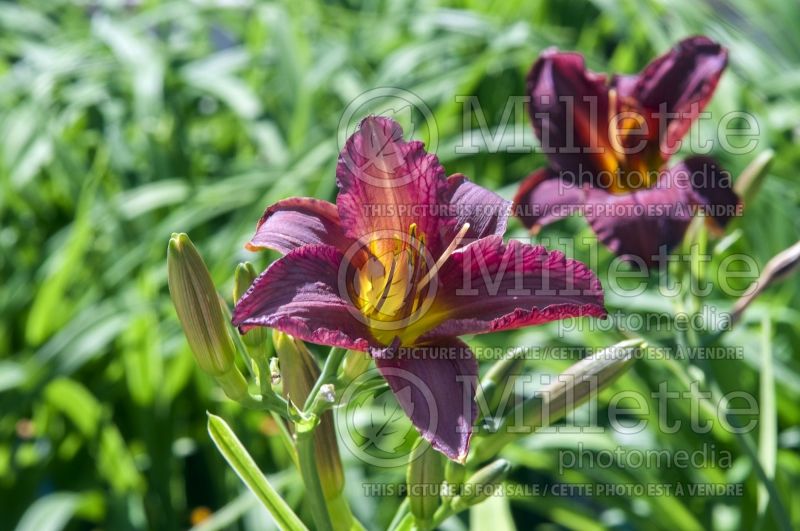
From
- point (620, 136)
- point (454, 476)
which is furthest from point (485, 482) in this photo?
point (620, 136)

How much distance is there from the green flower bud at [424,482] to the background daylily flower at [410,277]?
0.08 m

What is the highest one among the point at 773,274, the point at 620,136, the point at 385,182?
the point at 385,182

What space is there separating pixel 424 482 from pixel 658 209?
34cm

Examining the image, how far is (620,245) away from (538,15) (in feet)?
5.89

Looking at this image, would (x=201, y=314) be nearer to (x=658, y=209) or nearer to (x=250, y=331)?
(x=250, y=331)

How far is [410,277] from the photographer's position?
62 cm

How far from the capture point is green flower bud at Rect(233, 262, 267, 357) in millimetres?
607

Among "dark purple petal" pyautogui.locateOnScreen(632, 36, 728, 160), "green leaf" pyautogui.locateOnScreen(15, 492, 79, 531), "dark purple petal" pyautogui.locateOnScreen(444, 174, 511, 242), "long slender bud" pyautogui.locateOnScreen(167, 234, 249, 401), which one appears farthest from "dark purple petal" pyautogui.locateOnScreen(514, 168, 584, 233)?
"green leaf" pyautogui.locateOnScreen(15, 492, 79, 531)

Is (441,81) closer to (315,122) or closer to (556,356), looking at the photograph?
(315,122)

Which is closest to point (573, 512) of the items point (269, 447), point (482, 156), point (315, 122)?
point (269, 447)

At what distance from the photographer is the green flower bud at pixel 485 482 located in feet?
2.12

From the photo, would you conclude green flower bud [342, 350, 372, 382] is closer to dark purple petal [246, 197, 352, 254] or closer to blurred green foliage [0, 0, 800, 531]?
dark purple petal [246, 197, 352, 254]

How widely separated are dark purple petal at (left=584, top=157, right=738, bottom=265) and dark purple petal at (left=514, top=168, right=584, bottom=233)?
16mm

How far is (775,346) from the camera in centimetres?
155
